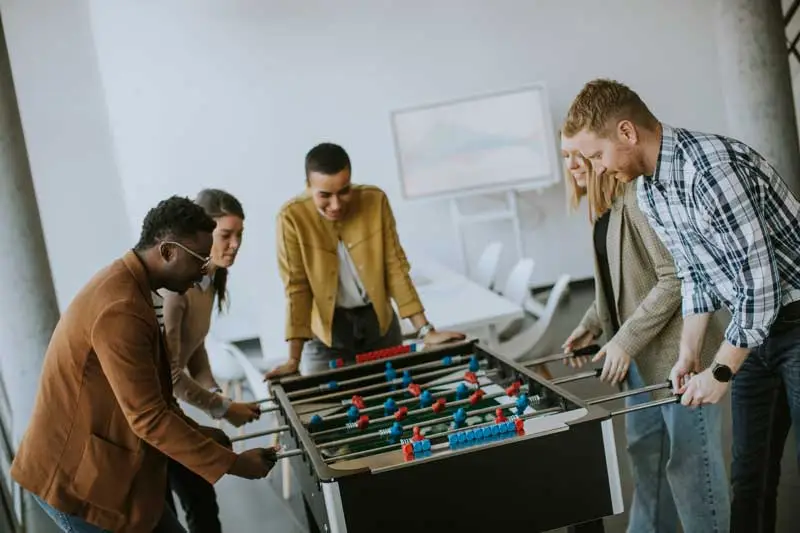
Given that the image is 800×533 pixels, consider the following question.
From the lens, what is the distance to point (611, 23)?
8.16m

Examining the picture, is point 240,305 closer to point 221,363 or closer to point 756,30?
point 221,363

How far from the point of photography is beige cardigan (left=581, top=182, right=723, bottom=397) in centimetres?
268

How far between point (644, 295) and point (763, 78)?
342 centimetres

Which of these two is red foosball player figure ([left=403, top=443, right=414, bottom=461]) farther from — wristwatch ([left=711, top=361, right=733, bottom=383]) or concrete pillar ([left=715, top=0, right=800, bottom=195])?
concrete pillar ([left=715, top=0, right=800, bottom=195])

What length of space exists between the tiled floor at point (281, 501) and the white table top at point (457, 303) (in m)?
0.63

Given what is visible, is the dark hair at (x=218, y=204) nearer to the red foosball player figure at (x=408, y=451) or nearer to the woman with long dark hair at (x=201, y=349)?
the woman with long dark hair at (x=201, y=349)

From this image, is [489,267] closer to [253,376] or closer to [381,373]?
[253,376]

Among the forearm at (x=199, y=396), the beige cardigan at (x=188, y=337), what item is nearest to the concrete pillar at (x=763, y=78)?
the beige cardigan at (x=188, y=337)

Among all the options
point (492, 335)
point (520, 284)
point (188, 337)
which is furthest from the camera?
point (520, 284)

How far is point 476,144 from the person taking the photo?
7.85 meters

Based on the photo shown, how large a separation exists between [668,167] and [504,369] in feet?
3.18

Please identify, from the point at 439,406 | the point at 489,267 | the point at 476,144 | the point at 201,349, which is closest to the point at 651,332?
the point at 439,406

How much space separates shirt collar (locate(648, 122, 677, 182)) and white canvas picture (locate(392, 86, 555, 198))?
5599 millimetres

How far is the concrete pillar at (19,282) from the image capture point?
4.58 meters
